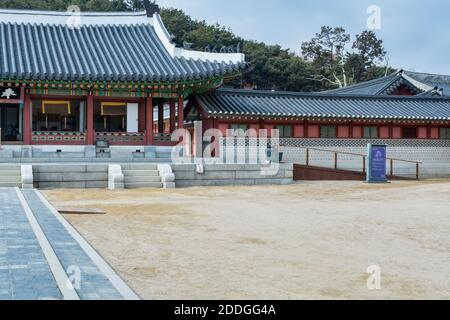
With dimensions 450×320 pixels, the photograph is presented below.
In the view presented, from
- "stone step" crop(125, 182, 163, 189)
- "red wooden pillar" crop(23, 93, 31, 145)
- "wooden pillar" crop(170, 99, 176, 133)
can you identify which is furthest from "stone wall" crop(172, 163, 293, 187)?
"red wooden pillar" crop(23, 93, 31, 145)

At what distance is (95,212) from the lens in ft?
44.7

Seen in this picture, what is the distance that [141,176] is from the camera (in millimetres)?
22297

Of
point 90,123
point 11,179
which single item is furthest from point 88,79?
point 11,179

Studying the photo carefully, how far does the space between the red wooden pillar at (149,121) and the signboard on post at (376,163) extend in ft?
33.6

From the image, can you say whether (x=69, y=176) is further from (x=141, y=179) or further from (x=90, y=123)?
(x=90, y=123)

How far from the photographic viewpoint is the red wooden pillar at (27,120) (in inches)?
1001

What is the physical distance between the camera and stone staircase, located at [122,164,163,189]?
21.8 meters

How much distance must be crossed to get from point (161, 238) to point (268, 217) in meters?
4.05

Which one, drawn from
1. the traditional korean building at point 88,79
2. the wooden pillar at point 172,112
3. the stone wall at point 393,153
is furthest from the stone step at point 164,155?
the stone wall at point 393,153

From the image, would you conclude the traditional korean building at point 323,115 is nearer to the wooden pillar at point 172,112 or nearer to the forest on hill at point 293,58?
the wooden pillar at point 172,112

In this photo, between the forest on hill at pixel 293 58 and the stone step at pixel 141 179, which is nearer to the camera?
the stone step at pixel 141 179

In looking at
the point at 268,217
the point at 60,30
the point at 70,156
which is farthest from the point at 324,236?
the point at 60,30

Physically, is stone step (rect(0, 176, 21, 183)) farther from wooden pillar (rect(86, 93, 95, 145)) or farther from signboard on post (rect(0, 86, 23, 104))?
signboard on post (rect(0, 86, 23, 104))

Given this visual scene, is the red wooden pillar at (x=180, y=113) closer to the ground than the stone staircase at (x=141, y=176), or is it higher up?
higher up
